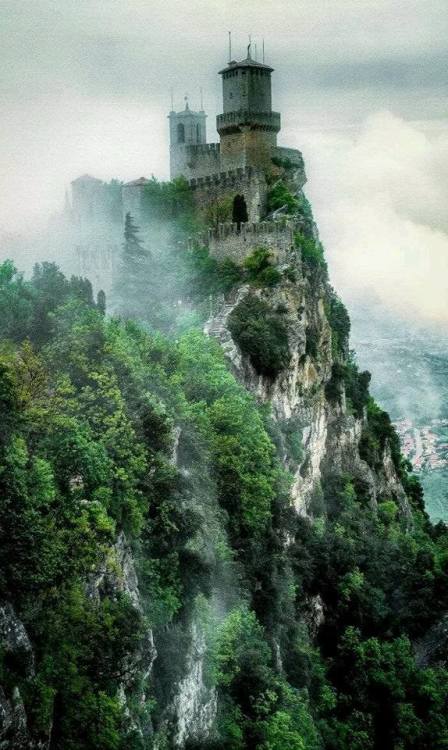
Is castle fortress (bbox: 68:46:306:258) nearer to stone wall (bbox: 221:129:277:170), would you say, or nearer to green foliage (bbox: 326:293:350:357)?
stone wall (bbox: 221:129:277:170)

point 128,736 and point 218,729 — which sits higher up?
point 128,736

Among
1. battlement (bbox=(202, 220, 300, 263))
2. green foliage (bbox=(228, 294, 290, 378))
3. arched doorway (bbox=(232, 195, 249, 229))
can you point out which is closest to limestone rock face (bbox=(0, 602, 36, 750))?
green foliage (bbox=(228, 294, 290, 378))

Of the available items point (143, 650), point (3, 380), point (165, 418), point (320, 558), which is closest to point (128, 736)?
point (143, 650)

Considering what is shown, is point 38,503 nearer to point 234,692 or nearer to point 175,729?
point 175,729

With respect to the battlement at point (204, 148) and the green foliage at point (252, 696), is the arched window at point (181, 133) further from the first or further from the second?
the green foliage at point (252, 696)

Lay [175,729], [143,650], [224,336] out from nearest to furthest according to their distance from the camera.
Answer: [143,650], [175,729], [224,336]

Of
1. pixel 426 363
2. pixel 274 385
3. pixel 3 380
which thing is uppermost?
pixel 3 380
